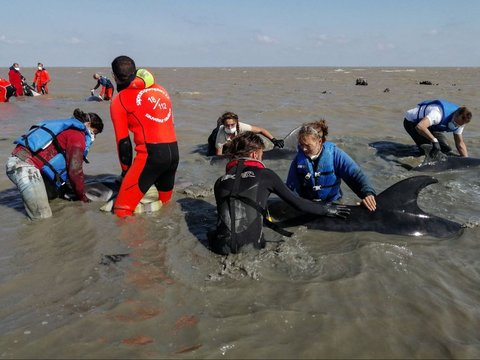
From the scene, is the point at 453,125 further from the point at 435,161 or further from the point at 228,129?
the point at 228,129

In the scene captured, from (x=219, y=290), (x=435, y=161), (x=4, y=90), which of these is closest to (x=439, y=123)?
(x=435, y=161)

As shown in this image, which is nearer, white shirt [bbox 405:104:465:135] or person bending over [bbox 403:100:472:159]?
person bending over [bbox 403:100:472:159]

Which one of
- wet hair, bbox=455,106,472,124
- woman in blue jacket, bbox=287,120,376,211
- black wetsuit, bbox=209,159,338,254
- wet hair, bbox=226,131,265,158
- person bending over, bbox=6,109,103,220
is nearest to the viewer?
black wetsuit, bbox=209,159,338,254

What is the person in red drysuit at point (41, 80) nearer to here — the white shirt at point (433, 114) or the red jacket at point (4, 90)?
the red jacket at point (4, 90)

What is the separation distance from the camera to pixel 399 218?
5.25 metres

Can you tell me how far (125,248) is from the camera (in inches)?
197

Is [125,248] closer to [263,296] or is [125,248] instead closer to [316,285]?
[263,296]

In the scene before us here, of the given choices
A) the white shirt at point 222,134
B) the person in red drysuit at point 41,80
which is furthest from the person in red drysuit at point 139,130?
the person in red drysuit at point 41,80

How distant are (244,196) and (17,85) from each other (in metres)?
22.4

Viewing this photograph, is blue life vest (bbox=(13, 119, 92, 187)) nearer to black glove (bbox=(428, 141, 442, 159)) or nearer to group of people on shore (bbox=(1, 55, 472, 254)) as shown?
group of people on shore (bbox=(1, 55, 472, 254))

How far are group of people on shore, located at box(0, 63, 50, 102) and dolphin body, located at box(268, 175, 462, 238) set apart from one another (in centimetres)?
1901

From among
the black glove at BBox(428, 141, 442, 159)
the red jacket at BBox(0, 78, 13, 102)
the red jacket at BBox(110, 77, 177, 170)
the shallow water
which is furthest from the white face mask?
the red jacket at BBox(0, 78, 13, 102)

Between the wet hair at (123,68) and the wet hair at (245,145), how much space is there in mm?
1756

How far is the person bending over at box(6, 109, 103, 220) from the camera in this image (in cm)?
593
